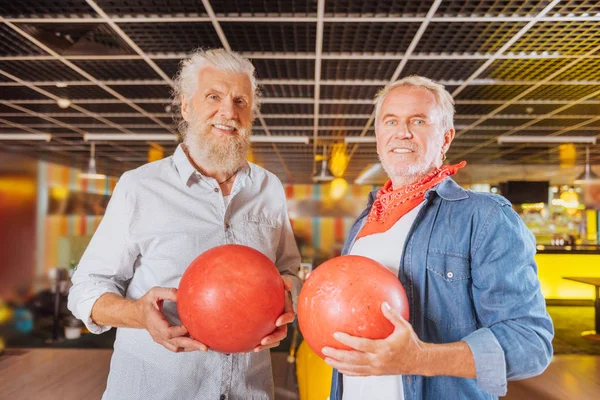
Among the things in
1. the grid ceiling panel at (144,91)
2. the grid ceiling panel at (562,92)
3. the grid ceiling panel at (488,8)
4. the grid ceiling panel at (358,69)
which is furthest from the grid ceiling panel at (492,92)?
the grid ceiling panel at (144,91)

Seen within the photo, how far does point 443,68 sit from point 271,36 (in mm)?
1820

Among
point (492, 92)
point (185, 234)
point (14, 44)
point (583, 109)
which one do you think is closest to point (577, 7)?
point (492, 92)

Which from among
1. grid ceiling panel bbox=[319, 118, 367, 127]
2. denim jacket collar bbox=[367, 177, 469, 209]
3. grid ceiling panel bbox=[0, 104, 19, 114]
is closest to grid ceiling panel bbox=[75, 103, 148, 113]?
grid ceiling panel bbox=[0, 104, 19, 114]

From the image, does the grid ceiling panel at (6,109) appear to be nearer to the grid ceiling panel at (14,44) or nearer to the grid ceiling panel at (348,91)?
the grid ceiling panel at (14,44)

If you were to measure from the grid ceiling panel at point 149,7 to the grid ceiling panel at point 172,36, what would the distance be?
0.56ft

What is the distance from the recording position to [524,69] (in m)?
4.52

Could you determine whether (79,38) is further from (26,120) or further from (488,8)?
(26,120)

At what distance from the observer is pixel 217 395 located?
1547 millimetres

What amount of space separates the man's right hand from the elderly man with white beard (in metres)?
0.24

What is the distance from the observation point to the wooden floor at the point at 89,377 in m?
4.62

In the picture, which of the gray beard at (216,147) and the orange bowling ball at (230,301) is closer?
the orange bowling ball at (230,301)

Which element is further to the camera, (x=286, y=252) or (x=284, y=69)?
(x=284, y=69)

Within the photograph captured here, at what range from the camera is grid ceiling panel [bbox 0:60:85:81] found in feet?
14.6

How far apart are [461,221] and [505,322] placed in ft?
1.08
